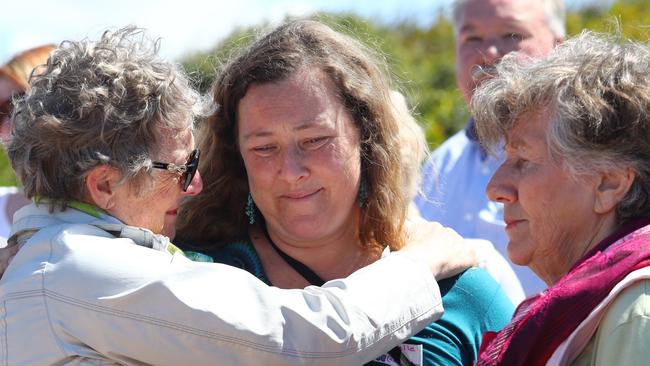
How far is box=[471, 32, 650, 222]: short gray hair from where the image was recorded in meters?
2.48

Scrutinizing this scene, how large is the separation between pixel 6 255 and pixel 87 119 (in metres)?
0.42

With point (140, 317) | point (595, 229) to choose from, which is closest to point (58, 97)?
point (140, 317)

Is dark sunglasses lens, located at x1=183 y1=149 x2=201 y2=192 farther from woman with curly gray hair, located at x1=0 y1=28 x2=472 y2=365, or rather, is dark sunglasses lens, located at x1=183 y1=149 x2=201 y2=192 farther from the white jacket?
the white jacket

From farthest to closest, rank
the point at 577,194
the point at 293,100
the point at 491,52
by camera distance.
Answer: the point at 491,52
the point at 293,100
the point at 577,194

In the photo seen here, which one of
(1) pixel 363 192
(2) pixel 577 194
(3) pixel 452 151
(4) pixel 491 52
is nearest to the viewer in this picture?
(2) pixel 577 194

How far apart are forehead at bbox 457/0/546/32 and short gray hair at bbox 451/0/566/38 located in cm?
5

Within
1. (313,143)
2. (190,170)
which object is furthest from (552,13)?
(190,170)

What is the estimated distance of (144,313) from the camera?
2.41 meters

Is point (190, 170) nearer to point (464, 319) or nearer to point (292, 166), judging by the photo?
point (292, 166)

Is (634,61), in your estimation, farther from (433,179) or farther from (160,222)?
(433,179)

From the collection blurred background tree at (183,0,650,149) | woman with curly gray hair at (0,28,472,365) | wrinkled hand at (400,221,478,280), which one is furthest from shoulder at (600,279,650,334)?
blurred background tree at (183,0,650,149)

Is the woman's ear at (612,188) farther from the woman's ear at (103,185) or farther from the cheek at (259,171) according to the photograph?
the woman's ear at (103,185)

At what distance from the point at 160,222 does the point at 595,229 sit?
123 cm

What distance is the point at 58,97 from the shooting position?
263 cm
